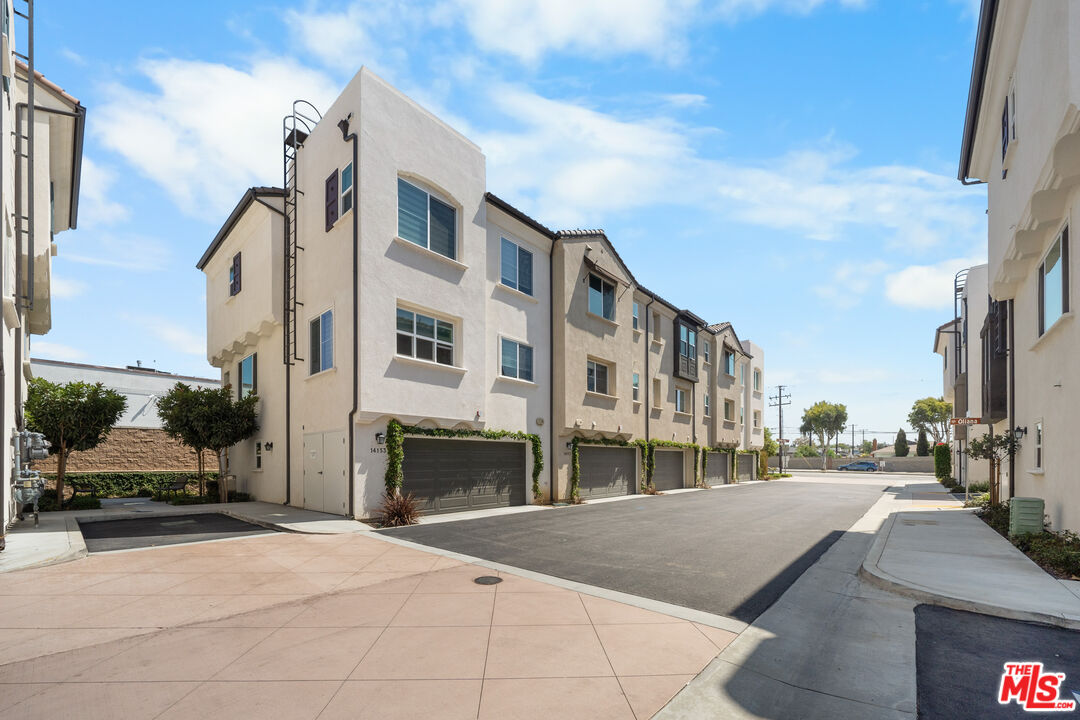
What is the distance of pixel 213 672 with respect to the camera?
4.99 meters

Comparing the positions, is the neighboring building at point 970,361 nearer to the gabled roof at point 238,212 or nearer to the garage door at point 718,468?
the garage door at point 718,468

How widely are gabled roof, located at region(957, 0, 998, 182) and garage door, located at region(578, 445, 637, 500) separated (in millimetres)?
15067

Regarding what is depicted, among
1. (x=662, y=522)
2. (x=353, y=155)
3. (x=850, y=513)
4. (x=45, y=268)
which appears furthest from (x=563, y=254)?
(x=45, y=268)

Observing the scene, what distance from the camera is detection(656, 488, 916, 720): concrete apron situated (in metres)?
4.37

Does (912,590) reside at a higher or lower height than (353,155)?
lower

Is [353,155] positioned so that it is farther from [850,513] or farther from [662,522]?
[850,513]

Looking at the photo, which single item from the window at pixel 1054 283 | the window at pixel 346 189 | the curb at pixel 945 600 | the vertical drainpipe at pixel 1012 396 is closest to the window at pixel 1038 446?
the window at pixel 1054 283

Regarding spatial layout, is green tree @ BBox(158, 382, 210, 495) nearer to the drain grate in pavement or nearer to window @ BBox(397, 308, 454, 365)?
the drain grate in pavement

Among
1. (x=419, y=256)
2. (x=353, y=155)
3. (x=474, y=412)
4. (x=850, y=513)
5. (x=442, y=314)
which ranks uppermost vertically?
(x=353, y=155)

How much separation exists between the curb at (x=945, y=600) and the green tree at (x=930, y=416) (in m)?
85.4

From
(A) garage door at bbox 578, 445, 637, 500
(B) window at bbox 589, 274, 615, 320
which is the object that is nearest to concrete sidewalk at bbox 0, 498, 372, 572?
(A) garage door at bbox 578, 445, 637, 500

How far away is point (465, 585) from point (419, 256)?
10.2 metres

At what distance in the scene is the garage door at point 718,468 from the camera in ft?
116

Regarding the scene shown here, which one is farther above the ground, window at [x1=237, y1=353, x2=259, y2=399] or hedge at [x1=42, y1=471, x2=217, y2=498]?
window at [x1=237, y1=353, x2=259, y2=399]
